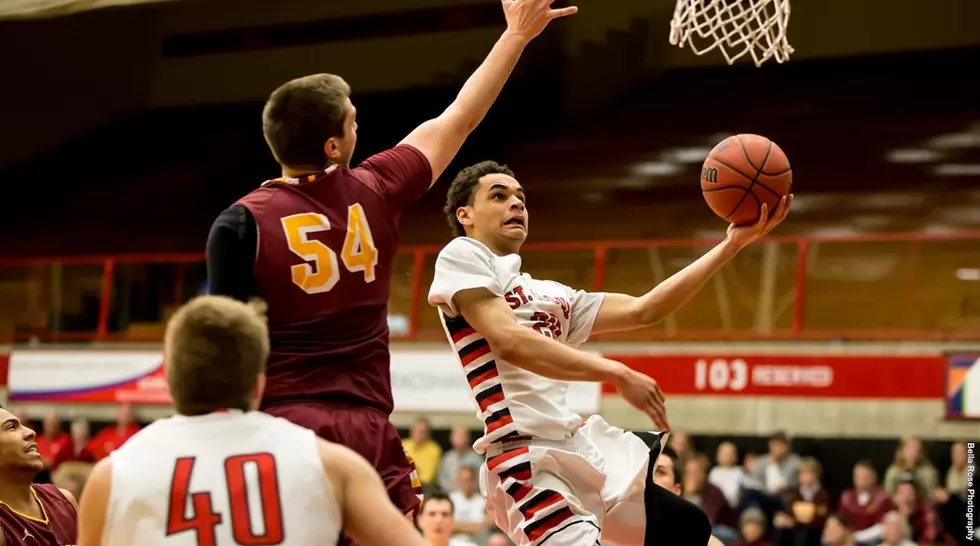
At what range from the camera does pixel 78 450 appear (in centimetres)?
1445

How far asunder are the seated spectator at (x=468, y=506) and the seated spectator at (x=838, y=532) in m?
2.78

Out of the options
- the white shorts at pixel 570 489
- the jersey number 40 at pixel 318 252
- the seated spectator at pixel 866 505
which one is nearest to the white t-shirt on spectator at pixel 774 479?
the seated spectator at pixel 866 505

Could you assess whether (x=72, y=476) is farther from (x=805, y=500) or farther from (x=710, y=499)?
(x=805, y=500)

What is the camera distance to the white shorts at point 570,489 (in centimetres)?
439

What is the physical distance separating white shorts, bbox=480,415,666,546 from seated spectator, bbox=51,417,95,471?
10684 millimetres

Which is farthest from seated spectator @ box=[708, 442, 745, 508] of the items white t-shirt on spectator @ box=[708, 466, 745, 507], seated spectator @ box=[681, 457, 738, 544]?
seated spectator @ box=[681, 457, 738, 544]

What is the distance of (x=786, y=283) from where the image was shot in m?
13.1

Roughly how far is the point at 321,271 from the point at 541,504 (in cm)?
135

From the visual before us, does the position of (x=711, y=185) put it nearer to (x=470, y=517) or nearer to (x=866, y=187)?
(x=470, y=517)

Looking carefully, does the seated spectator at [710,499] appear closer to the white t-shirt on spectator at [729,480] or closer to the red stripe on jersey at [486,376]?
the white t-shirt on spectator at [729,480]

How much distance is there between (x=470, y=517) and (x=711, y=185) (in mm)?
6973

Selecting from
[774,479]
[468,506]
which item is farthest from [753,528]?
[468,506]

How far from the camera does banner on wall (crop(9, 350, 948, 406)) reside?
11523 millimetres

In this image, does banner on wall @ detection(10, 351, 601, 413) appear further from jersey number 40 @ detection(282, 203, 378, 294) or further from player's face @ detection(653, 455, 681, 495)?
jersey number 40 @ detection(282, 203, 378, 294)
